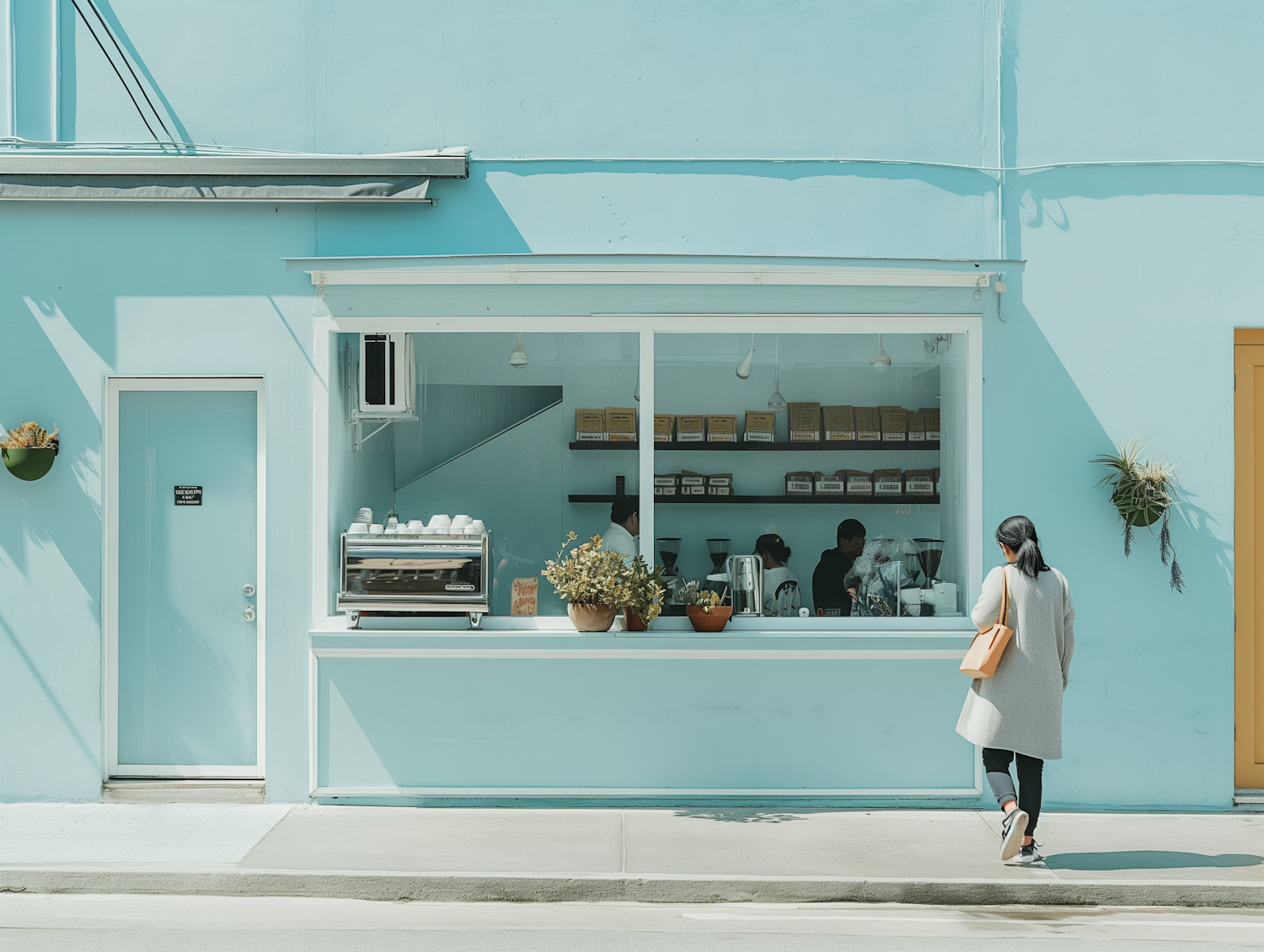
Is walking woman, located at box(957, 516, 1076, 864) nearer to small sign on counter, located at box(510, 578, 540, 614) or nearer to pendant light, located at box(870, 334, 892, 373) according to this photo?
pendant light, located at box(870, 334, 892, 373)

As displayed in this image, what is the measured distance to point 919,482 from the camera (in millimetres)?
7168

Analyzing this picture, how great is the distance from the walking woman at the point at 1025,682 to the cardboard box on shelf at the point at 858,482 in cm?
158

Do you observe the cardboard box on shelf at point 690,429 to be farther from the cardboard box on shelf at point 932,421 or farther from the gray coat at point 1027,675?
the gray coat at point 1027,675

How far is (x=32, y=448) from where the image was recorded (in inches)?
260

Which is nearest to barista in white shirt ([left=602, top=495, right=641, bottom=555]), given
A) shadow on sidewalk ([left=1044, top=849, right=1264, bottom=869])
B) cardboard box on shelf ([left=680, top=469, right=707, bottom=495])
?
cardboard box on shelf ([left=680, top=469, right=707, bottom=495])

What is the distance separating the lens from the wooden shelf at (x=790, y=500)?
7094 mm

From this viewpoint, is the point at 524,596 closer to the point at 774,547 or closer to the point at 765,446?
the point at 774,547

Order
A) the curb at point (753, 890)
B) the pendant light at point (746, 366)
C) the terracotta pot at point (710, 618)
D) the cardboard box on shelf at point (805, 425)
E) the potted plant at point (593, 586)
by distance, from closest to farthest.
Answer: the curb at point (753, 890) < the potted plant at point (593, 586) < the terracotta pot at point (710, 618) < the pendant light at point (746, 366) < the cardboard box on shelf at point (805, 425)

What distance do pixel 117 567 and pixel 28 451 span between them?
2.99 ft

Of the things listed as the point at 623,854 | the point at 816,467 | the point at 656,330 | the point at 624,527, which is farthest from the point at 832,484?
the point at 623,854

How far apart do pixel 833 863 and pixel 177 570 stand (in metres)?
4.48

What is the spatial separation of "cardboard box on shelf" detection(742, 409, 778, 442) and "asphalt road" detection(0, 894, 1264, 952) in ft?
10.3

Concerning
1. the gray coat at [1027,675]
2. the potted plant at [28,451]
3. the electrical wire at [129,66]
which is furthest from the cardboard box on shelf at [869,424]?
the potted plant at [28,451]

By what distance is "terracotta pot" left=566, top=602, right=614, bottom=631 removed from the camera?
6.62m
